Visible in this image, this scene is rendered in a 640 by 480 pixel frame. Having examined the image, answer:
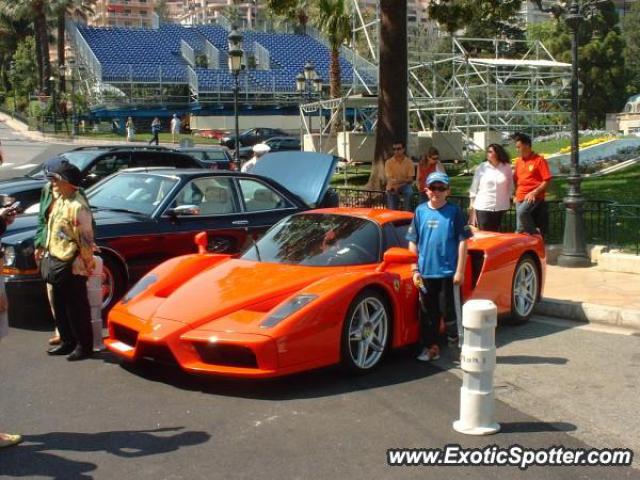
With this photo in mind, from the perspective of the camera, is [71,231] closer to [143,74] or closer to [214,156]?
[214,156]

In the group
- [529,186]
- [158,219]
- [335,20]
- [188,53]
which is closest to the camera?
[158,219]

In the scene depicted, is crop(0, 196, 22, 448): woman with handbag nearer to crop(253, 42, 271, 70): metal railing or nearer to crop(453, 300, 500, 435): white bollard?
crop(453, 300, 500, 435): white bollard

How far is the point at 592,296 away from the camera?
29.7 ft

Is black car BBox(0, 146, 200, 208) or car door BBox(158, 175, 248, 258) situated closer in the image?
car door BBox(158, 175, 248, 258)

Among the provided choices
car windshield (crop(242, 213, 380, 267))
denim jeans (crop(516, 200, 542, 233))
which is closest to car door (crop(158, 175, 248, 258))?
car windshield (crop(242, 213, 380, 267))

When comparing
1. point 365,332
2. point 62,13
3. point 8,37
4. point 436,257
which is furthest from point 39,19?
point 365,332

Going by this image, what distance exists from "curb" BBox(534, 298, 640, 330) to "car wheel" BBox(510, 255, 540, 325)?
19.1 inches

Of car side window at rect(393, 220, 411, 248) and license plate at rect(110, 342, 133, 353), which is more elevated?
car side window at rect(393, 220, 411, 248)

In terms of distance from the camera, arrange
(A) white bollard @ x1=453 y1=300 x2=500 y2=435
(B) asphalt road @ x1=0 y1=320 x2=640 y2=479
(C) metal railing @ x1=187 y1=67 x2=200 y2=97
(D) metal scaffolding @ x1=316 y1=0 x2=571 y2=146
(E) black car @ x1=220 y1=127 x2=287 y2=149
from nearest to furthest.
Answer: (B) asphalt road @ x1=0 y1=320 x2=640 y2=479, (A) white bollard @ x1=453 y1=300 x2=500 y2=435, (D) metal scaffolding @ x1=316 y1=0 x2=571 y2=146, (E) black car @ x1=220 y1=127 x2=287 y2=149, (C) metal railing @ x1=187 y1=67 x2=200 y2=97

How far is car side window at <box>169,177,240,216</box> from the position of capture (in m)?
8.87

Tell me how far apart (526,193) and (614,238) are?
6.76ft

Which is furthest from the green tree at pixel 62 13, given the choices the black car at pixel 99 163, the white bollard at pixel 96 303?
the white bollard at pixel 96 303

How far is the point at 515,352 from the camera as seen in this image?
22.9ft

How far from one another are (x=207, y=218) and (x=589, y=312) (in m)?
4.29
